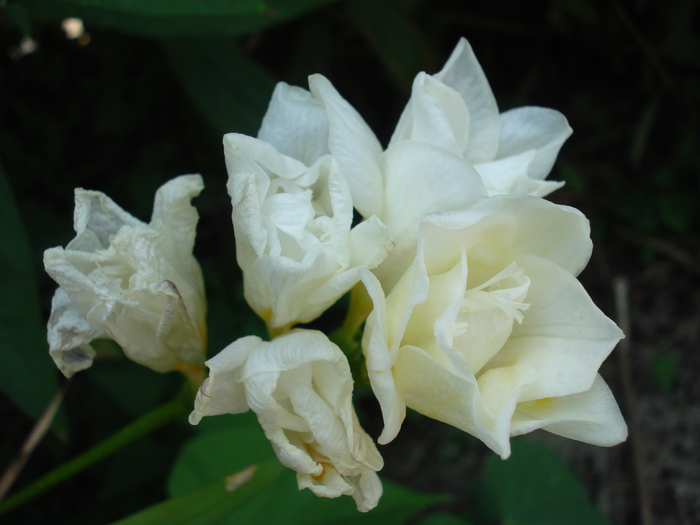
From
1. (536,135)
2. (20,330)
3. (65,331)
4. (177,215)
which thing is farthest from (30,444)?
(536,135)

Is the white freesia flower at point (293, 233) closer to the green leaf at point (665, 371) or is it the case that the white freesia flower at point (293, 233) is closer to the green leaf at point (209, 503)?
the green leaf at point (209, 503)

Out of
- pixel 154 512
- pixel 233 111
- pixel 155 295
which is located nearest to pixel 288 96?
pixel 155 295

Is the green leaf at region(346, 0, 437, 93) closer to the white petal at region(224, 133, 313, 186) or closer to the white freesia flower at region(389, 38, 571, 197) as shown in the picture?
the white freesia flower at region(389, 38, 571, 197)

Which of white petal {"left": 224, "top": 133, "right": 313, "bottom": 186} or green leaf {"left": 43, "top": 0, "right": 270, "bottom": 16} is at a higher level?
green leaf {"left": 43, "top": 0, "right": 270, "bottom": 16}

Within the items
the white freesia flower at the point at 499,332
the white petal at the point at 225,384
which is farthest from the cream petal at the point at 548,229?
the white petal at the point at 225,384

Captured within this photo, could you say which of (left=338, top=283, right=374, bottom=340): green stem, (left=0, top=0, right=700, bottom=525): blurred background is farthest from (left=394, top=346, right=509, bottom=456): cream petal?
(left=0, top=0, right=700, bottom=525): blurred background

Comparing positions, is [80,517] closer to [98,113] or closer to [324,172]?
[98,113]
